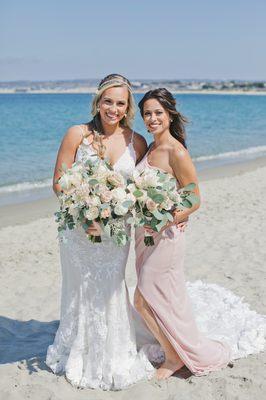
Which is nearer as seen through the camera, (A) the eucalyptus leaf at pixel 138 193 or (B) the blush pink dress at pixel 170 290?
(A) the eucalyptus leaf at pixel 138 193

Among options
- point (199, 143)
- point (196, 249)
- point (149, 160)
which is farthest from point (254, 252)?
point (199, 143)

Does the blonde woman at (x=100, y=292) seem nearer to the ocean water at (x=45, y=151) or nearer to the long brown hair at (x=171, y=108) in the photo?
the long brown hair at (x=171, y=108)

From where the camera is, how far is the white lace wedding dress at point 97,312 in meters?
4.43

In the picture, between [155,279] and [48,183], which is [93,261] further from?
[48,183]

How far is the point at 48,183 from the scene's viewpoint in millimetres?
15703

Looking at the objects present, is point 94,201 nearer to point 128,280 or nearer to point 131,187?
point 131,187

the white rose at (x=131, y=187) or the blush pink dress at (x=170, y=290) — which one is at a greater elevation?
the white rose at (x=131, y=187)

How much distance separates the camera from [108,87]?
4.45m

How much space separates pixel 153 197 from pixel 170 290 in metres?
0.99

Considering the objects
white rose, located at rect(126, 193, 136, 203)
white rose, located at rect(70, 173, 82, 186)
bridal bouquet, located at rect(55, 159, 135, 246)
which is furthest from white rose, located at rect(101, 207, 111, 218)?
white rose, located at rect(70, 173, 82, 186)

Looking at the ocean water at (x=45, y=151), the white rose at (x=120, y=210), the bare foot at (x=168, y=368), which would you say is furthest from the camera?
the ocean water at (x=45, y=151)

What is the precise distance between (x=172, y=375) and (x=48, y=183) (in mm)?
11491

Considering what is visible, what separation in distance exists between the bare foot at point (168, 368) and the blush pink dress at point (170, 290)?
0.29ft

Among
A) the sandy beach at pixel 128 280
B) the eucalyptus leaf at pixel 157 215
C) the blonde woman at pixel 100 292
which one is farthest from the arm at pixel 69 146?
the sandy beach at pixel 128 280
